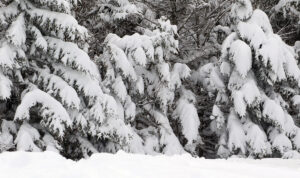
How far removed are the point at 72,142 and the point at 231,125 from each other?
13.3 ft

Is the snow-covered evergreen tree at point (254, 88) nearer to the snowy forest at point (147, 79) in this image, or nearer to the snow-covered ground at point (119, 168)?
the snowy forest at point (147, 79)

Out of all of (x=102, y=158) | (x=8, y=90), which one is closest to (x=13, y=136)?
(x=8, y=90)

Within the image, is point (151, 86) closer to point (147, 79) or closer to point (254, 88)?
point (147, 79)

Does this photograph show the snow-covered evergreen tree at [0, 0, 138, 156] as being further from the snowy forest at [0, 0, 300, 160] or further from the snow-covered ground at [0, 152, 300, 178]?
the snow-covered ground at [0, 152, 300, 178]

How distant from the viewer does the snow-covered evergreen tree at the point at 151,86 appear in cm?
960

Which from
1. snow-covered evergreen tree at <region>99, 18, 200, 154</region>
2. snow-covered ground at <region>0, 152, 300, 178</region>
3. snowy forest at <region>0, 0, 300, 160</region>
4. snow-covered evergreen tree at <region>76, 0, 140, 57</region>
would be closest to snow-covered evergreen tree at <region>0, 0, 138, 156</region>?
snowy forest at <region>0, 0, 300, 160</region>

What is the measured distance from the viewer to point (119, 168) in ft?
13.8

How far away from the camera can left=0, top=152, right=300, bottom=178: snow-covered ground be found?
12.9 ft

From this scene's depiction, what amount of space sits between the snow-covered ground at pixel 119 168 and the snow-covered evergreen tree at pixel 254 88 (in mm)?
5669

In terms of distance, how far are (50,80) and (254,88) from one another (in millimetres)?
4968

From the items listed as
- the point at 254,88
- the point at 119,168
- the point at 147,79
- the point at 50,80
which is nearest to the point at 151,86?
the point at 147,79

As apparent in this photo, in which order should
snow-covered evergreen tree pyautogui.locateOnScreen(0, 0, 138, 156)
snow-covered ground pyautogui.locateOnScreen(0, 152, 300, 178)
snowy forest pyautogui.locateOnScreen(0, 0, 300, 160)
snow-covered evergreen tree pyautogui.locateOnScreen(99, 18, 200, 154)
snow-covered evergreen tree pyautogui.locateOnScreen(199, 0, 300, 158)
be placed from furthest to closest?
snow-covered evergreen tree pyautogui.locateOnScreen(199, 0, 300, 158), snow-covered evergreen tree pyautogui.locateOnScreen(99, 18, 200, 154), snowy forest pyautogui.locateOnScreen(0, 0, 300, 160), snow-covered evergreen tree pyautogui.locateOnScreen(0, 0, 138, 156), snow-covered ground pyautogui.locateOnScreen(0, 152, 300, 178)

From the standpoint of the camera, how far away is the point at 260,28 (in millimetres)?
10289

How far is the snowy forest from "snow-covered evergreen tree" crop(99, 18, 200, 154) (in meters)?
0.03
